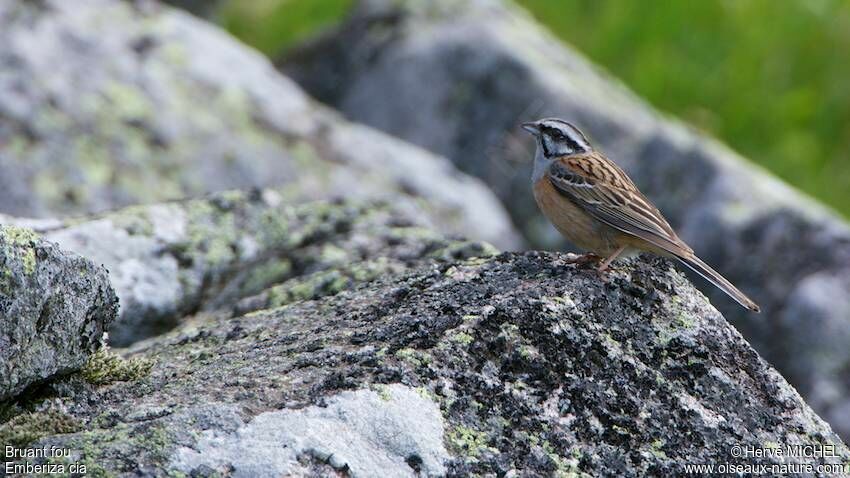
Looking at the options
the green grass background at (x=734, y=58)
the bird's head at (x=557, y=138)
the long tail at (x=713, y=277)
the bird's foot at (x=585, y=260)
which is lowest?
the bird's foot at (x=585, y=260)

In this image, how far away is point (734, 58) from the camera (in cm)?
1391

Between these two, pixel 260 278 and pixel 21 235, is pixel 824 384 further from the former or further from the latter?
pixel 21 235

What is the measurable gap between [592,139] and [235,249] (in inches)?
192

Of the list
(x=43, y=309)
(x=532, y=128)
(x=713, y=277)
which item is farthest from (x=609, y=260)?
(x=43, y=309)

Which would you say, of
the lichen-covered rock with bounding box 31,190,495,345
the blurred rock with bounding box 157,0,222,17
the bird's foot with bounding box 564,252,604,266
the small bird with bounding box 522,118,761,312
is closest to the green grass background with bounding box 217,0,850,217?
the blurred rock with bounding box 157,0,222,17

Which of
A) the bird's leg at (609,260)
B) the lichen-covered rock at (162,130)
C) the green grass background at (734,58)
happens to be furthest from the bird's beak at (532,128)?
the green grass background at (734,58)

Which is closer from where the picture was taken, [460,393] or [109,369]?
[460,393]

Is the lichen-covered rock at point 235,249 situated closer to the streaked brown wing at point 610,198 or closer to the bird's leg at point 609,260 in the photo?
the bird's leg at point 609,260

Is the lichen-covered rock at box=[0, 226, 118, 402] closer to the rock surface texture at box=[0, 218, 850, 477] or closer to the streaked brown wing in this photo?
the rock surface texture at box=[0, 218, 850, 477]

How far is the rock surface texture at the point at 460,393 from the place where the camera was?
372 centimetres

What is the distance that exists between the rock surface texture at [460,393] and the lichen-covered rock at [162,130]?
3.18 m

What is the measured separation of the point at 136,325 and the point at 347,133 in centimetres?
394

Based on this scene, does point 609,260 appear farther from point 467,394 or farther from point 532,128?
point 532,128

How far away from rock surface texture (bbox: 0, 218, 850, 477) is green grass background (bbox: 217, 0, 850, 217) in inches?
364
